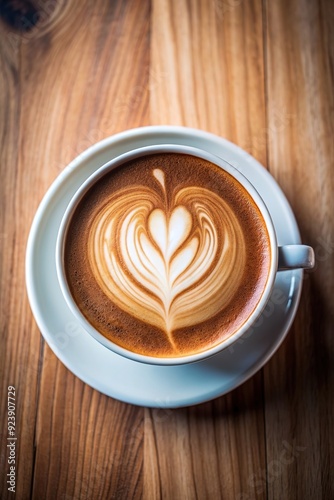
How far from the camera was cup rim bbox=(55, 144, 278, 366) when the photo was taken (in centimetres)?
88

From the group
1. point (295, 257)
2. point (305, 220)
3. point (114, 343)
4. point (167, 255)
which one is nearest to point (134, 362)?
point (114, 343)

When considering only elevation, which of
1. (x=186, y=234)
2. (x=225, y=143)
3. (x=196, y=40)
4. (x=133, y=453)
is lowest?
(x=133, y=453)

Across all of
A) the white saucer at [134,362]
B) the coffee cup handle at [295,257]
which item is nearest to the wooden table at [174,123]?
the white saucer at [134,362]

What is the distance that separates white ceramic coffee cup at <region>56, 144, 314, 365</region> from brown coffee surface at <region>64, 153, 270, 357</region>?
0.02 m

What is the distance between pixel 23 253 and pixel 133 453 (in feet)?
1.81

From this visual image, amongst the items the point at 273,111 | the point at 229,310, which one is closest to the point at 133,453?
the point at 229,310

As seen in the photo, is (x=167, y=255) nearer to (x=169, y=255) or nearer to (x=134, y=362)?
(x=169, y=255)

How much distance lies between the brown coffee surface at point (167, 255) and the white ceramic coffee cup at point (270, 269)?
0.05ft

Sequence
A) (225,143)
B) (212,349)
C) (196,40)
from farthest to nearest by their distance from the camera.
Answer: (196,40)
(225,143)
(212,349)

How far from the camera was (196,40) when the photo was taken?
125 cm

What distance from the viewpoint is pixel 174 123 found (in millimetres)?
1206

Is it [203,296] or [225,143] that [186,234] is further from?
[225,143]

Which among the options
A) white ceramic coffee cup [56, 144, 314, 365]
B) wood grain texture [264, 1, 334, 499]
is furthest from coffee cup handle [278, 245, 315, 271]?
wood grain texture [264, 1, 334, 499]

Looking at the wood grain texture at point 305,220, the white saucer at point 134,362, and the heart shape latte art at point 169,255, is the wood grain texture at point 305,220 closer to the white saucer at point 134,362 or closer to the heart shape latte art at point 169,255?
the white saucer at point 134,362
